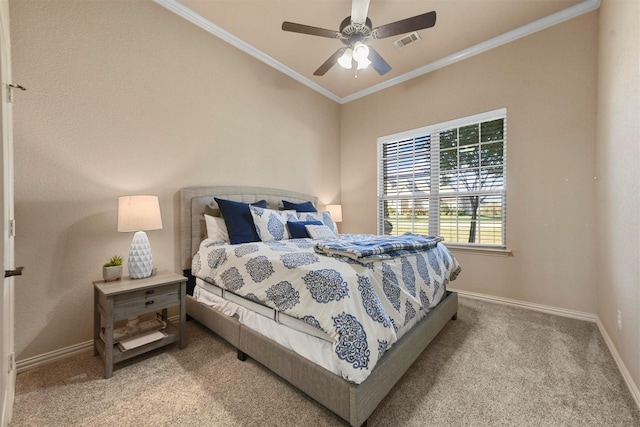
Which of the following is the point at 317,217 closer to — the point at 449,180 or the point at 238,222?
the point at 238,222

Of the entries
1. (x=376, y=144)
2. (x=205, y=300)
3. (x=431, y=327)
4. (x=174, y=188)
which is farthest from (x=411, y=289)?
(x=376, y=144)

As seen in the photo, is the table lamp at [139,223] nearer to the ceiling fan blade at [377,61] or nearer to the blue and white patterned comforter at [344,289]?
the blue and white patterned comforter at [344,289]

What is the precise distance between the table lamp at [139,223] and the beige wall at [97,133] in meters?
0.36

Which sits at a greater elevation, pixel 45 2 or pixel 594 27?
pixel 594 27

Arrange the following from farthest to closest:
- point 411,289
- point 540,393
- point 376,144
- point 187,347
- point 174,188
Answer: point 376,144 → point 174,188 → point 187,347 → point 411,289 → point 540,393

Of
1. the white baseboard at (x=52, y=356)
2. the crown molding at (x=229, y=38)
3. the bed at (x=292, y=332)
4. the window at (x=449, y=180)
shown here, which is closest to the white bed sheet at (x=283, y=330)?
the bed at (x=292, y=332)

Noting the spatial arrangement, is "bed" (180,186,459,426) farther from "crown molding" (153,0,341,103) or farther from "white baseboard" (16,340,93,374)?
"crown molding" (153,0,341,103)

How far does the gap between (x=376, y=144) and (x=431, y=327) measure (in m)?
3.00

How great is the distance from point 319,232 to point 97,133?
2.15 m

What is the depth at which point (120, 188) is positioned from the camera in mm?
2244

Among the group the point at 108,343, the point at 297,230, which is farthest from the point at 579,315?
the point at 108,343

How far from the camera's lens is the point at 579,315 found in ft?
8.51

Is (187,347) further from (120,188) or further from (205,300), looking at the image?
(120,188)

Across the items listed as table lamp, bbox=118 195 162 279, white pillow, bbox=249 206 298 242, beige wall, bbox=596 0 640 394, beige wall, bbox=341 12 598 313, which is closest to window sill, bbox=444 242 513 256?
beige wall, bbox=341 12 598 313
